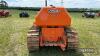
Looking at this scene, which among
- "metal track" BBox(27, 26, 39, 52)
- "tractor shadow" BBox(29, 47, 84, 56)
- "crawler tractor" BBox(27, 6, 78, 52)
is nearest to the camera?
"metal track" BBox(27, 26, 39, 52)

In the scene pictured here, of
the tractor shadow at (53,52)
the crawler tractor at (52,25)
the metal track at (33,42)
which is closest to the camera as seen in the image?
the metal track at (33,42)

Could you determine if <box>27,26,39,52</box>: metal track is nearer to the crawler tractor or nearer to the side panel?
the crawler tractor

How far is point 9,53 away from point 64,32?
245 cm

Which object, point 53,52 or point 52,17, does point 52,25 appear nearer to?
point 52,17

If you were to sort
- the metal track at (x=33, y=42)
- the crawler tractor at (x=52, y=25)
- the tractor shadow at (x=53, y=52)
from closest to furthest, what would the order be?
the metal track at (x=33, y=42) → the tractor shadow at (x=53, y=52) → the crawler tractor at (x=52, y=25)

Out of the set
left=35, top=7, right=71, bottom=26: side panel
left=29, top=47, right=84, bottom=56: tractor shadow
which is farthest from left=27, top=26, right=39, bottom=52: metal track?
left=35, top=7, right=71, bottom=26: side panel

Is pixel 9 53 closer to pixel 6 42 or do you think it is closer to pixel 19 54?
pixel 19 54

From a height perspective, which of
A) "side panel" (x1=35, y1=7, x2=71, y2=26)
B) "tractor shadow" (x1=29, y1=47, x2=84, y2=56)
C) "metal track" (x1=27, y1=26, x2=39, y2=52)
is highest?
"side panel" (x1=35, y1=7, x2=71, y2=26)

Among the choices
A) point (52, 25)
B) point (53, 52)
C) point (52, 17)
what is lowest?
point (53, 52)

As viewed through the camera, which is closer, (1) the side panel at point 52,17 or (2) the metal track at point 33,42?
(2) the metal track at point 33,42

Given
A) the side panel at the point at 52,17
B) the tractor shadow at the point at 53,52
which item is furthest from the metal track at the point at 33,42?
the side panel at the point at 52,17

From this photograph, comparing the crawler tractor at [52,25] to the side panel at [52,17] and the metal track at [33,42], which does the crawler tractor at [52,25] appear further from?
the metal track at [33,42]

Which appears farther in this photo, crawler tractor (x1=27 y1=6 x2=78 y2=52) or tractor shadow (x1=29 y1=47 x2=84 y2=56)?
crawler tractor (x1=27 y1=6 x2=78 y2=52)

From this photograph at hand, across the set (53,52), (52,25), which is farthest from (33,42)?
(52,25)
